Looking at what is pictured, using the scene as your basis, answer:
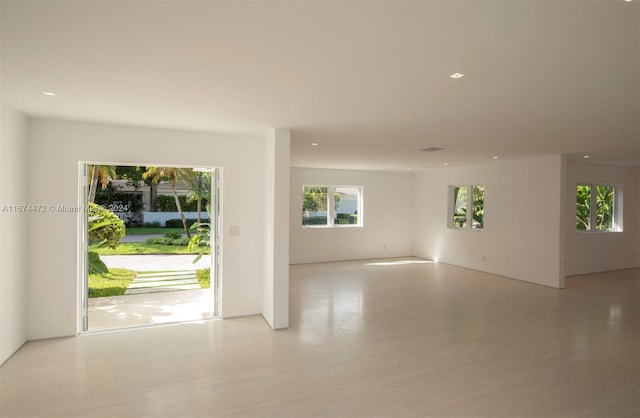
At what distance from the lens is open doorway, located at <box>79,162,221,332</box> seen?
504 centimetres

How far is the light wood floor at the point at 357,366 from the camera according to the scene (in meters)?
2.67

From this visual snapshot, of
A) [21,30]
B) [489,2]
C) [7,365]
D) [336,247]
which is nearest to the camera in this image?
[489,2]

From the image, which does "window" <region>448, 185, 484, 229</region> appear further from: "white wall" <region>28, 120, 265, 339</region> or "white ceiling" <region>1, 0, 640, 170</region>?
"white wall" <region>28, 120, 265, 339</region>

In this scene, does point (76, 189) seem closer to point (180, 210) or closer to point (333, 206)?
point (180, 210)

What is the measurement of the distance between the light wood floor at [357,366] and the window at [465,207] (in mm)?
3297

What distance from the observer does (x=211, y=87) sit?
108 inches

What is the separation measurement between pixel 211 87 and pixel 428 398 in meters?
2.91

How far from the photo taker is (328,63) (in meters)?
2.28

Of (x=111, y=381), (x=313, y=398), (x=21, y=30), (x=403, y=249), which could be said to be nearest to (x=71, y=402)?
(x=111, y=381)

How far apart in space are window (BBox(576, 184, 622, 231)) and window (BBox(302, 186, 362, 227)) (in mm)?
5063

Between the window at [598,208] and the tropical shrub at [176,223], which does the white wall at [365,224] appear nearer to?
the tropical shrub at [176,223]

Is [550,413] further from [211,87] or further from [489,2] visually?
A: [211,87]

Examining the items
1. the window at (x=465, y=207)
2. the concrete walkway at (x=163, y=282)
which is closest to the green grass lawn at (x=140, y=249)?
the concrete walkway at (x=163, y=282)

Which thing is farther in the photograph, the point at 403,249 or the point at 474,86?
the point at 403,249
